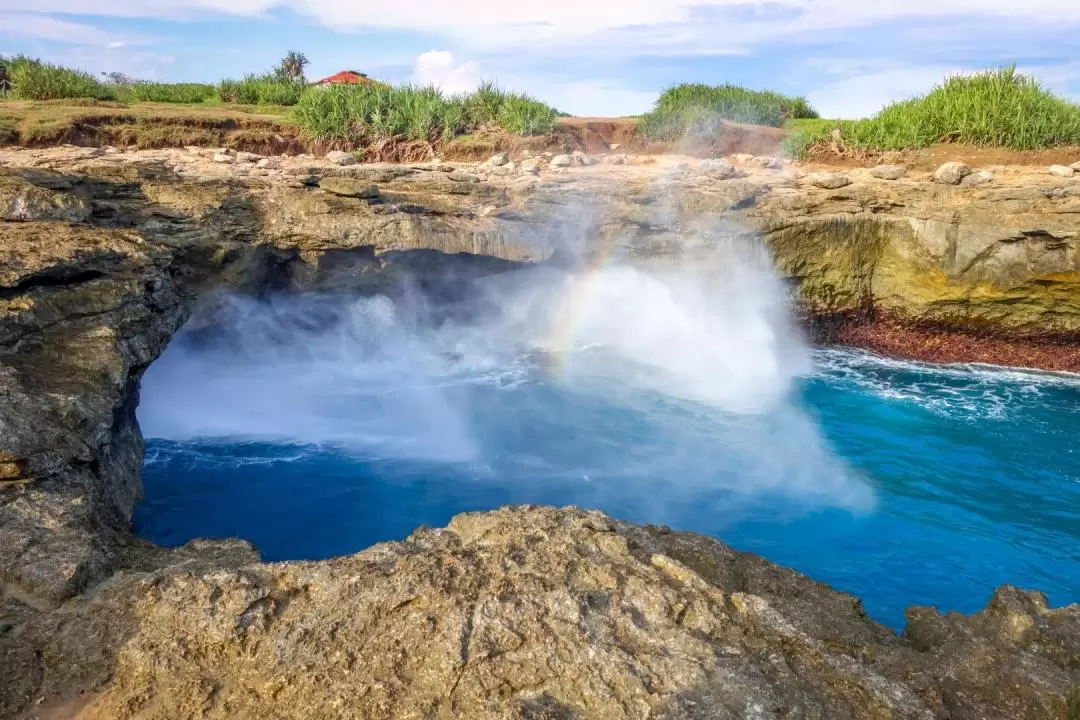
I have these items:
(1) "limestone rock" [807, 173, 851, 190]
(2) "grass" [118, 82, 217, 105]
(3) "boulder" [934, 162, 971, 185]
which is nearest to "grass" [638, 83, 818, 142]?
(1) "limestone rock" [807, 173, 851, 190]

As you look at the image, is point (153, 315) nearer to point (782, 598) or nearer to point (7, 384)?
point (7, 384)

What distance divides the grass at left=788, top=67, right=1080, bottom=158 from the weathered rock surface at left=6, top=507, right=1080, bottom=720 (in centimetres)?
1154

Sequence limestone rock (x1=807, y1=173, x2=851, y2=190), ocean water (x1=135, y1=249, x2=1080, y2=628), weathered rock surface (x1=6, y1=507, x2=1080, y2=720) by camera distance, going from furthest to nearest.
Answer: limestone rock (x1=807, y1=173, x2=851, y2=190)
ocean water (x1=135, y1=249, x2=1080, y2=628)
weathered rock surface (x1=6, y1=507, x2=1080, y2=720)

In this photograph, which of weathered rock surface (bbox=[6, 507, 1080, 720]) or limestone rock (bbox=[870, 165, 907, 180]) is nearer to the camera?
weathered rock surface (bbox=[6, 507, 1080, 720])

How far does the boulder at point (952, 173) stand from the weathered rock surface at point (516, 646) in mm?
8897

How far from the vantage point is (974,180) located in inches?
422

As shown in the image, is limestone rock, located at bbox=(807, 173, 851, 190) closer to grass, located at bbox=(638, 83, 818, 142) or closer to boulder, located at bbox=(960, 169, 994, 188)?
boulder, located at bbox=(960, 169, 994, 188)

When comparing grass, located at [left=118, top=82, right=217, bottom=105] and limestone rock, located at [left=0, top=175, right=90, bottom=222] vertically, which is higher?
grass, located at [left=118, top=82, right=217, bottom=105]

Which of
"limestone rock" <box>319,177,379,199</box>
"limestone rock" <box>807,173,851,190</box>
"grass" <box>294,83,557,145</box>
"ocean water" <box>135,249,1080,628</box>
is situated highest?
"grass" <box>294,83,557,145</box>

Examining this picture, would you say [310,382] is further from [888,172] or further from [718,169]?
[888,172]

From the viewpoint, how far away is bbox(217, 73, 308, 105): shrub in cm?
1538

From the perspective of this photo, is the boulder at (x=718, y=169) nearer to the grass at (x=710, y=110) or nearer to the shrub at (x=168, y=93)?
the grass at (x=710, y=110)

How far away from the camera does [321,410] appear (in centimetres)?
871

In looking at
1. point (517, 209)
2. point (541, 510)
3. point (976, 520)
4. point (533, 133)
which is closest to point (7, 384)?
point (541, 510)
